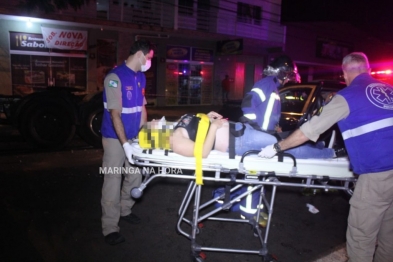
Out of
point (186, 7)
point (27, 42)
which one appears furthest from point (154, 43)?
point (27, 42)

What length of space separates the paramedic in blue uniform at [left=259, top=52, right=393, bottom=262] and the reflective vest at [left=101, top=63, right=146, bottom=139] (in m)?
1.89

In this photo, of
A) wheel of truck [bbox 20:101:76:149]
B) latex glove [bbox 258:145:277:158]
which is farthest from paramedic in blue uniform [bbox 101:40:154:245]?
wheel of truck [bbox 20:101:76:149]

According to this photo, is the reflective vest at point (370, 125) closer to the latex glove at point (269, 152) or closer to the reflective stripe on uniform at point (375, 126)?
the reflective stripe on uniform at point (375, 126)

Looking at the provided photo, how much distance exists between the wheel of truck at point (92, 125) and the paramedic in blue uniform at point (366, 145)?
5.57m

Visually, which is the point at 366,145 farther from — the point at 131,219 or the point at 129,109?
the point at 131,219

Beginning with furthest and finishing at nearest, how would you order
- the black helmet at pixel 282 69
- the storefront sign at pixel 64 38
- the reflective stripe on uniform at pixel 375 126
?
the storefront sign at pixel 64 38 < the black helmet at pixel 282 69 < the reflective stripe on uniform at pixel 375 126

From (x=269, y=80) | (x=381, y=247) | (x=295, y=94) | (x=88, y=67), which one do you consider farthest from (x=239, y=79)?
(x=381, y=247)

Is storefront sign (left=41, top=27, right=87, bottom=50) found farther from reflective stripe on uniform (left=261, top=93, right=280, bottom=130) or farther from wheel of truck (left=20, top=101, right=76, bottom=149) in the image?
reflective stripe on uniform (left=261, top=93, right=280, bottom=130)

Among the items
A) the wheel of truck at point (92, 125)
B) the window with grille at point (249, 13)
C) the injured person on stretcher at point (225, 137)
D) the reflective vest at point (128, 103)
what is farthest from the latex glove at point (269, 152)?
the window with grille at point (249, 13)

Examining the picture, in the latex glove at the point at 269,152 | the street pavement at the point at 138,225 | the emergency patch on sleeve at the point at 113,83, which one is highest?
the emergency patch on sleeve at the point at 113,83

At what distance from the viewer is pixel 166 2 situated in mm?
16109

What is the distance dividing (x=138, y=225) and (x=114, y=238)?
0.57 m

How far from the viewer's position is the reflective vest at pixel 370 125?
2.56 metres

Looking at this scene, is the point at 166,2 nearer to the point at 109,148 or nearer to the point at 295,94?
the point at 295,94
